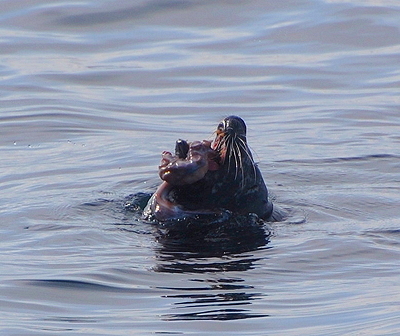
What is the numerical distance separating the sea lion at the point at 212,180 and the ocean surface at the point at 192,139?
200mm

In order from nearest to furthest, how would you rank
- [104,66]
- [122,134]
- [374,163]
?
[374,163] → [122,134] → [104,66]

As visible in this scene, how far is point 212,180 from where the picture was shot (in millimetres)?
8422

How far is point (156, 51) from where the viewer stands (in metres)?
17.3

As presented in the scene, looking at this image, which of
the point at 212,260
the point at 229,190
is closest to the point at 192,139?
the point at 229,190

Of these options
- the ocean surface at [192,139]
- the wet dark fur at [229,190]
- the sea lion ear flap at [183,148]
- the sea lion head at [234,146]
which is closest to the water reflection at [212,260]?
the ocean surface at [192,139]

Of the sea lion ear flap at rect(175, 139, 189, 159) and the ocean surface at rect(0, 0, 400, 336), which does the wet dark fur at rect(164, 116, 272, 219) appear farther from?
the ocean surface at rect(0, 0, 400, 336)

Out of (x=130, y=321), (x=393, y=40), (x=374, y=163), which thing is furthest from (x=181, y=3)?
(x=130, y=321)

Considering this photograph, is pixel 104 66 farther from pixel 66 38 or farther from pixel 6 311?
pixel 6 311

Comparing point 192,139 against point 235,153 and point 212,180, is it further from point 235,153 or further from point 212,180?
point 235,153

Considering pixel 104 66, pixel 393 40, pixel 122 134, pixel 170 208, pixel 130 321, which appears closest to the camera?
pixel 130 321

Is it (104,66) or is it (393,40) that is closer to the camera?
(104,66)

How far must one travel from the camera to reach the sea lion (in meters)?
8.16

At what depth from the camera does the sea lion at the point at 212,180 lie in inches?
321

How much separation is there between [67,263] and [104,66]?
9.29 m
